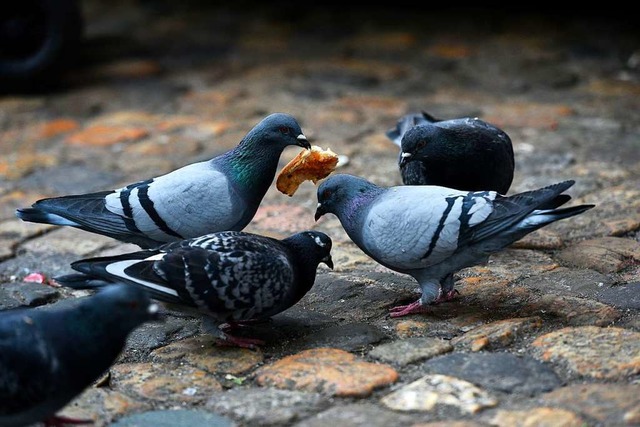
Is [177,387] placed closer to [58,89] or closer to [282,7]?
[58,89]

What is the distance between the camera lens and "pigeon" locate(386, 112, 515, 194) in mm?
4715

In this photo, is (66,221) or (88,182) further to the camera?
(88,182)

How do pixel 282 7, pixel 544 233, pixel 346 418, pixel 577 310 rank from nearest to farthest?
pixel 346 418, pixel 577 310, pixel 544 233, pixel 282 7

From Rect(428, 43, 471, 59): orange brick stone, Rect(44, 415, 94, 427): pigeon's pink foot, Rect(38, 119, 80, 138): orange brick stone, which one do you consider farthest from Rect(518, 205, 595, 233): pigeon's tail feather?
Rect(428, 43, 471, 59): orange brick stone

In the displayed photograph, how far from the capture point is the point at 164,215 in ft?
14.2

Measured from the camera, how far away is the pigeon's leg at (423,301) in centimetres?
416

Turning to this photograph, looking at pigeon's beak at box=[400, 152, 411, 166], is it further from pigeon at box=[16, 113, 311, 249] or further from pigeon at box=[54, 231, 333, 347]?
pigeon at box=[54, 231, 333, 347]

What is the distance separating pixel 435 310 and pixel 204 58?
18.5 ft

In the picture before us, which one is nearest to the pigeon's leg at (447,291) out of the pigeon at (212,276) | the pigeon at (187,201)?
the pigeon at (212,276)

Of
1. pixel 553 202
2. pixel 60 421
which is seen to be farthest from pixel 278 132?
pixel 60 421

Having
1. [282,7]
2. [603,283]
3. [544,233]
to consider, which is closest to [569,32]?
[282,7]

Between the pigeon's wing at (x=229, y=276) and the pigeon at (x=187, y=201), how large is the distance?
47cm

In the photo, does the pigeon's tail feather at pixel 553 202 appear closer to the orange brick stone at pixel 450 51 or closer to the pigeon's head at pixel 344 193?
the pigeon's head at pixel 344 193

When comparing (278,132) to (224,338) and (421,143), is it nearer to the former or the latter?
(421,143)
